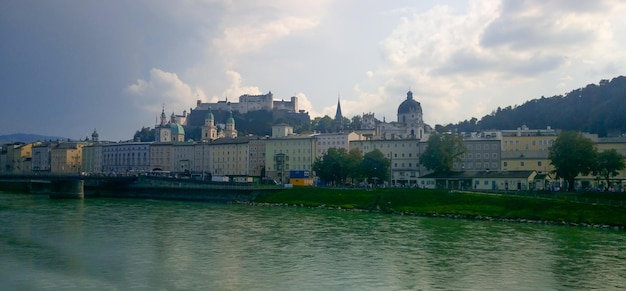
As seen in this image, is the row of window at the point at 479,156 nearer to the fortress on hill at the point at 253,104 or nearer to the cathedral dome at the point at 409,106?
the cathedral dome at the point at 409,106

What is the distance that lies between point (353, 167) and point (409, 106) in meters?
48.9

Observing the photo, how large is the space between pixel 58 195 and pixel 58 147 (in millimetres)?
82551

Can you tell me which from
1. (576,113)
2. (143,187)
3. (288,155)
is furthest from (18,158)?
(576,113)

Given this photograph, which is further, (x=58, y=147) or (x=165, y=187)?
(x=58, y=147)

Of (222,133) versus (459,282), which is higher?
(222,133)

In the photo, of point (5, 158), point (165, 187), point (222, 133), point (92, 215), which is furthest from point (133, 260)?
point (5, 158)

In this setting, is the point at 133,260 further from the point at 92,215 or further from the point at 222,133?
the point at 222,133

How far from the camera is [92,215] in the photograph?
56.8 metres

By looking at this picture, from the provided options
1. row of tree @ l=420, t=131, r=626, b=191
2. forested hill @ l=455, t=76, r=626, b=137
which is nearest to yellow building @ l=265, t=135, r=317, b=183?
forested hill @ l=455, t=76, r=626, b=137

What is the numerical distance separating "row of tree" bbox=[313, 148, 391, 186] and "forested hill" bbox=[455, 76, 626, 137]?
161ft

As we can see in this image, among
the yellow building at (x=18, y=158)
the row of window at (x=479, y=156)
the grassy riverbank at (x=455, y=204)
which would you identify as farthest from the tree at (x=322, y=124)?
the yellow building at (x=18, y=158)

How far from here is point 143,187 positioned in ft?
305

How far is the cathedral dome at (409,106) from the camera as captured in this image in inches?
5089

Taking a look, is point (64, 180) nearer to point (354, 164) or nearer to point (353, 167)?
point (353, 167)
